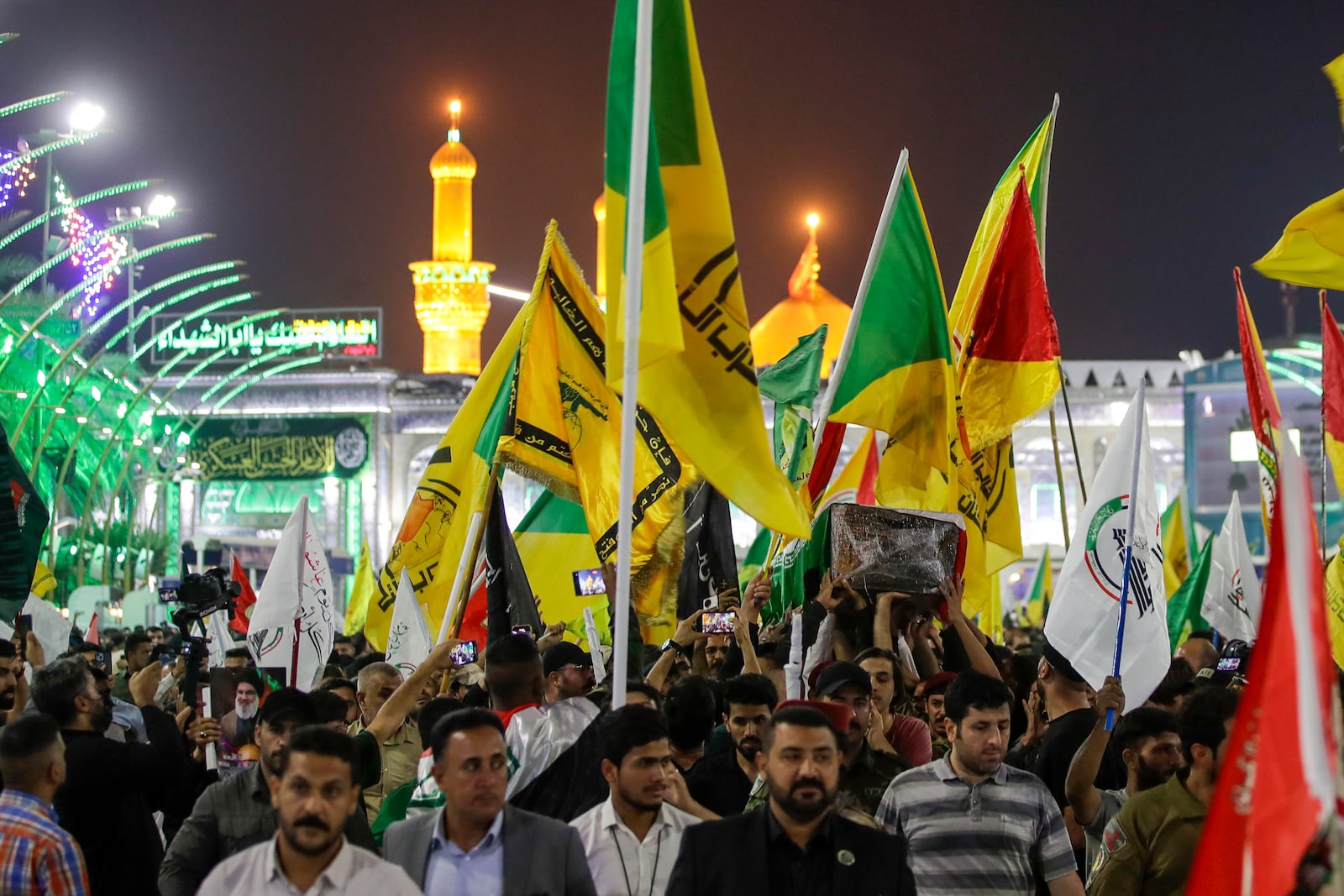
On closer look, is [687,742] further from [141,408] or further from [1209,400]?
[1209,400]

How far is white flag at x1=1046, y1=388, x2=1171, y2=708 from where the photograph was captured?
646cm

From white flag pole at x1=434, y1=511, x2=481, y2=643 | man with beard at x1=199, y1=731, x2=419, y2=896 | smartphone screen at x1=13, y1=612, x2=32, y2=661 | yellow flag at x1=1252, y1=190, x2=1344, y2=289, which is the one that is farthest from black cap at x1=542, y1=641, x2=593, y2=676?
smartphone screen at x1=13, y1=612, x2=32, y2=661

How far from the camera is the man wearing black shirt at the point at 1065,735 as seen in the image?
237 inches

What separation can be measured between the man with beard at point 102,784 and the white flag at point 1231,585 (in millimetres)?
8649

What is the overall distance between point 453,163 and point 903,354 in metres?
76.4

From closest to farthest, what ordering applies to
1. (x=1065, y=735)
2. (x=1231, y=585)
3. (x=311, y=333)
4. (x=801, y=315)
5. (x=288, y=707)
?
(x=288, y=707) → (x=1065, y=735) → (x=1231, y=585) → (x=311, y=333) → (x=801, y=315)

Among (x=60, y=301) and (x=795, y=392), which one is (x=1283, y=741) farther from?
(x=60, y=301)

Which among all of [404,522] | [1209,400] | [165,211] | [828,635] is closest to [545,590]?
[404,522]

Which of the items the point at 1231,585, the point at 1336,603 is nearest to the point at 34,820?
the point at 1336,603

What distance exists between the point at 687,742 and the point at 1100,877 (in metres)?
1.48

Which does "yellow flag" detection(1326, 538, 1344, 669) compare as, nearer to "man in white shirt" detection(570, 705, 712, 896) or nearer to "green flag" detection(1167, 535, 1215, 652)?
"man in white shirt" detection(570, 705, 712, 896)

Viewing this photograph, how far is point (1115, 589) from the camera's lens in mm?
6621

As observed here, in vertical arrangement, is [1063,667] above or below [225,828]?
above

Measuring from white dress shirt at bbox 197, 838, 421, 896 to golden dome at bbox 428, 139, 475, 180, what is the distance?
79.9m
